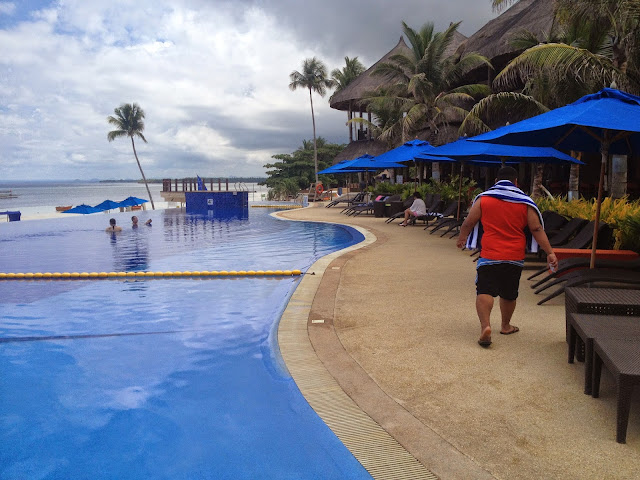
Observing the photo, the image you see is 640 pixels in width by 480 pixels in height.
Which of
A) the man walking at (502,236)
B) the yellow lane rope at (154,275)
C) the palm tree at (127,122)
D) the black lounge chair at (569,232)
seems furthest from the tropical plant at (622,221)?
the palm tree at (127,122)

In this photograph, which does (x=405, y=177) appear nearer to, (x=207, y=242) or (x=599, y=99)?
(x=207, y=242)

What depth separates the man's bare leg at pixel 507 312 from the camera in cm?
442

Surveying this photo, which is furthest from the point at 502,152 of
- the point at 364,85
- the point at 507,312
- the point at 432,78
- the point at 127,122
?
the point at 127,122

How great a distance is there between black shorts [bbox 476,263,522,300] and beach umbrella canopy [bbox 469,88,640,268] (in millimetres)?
1352

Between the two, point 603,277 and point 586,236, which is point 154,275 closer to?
point 586,236

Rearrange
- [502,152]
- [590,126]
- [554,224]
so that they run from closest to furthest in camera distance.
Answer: [590,126] → [554,224] → [502,152]

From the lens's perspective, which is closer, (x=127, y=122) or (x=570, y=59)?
(x=570, y=59)

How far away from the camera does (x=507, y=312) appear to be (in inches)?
177

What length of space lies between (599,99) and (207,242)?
11.4 metres

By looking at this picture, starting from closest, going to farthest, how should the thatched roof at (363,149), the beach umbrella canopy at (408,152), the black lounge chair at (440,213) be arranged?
the black lounge chair at (440,213) < the beach umbrella canopy at (408,152) < the thatched roof at (363,149)

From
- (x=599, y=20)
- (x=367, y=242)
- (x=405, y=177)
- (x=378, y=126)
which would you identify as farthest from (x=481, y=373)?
(x=405, y=177)

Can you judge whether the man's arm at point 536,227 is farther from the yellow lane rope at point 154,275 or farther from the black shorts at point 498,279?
the yellow lane rope at point 154,275

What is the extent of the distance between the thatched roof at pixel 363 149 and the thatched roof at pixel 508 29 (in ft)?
31.7

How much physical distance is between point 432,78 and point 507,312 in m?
20.4
